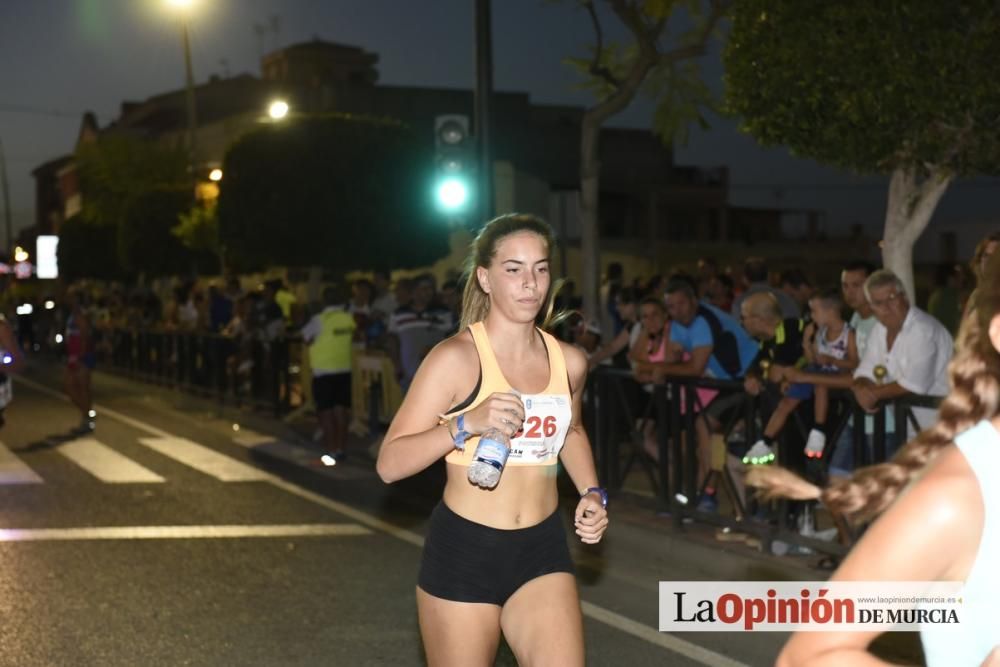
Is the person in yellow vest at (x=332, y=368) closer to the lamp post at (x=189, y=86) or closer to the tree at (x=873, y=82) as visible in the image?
the tree at (x=873, y=82)

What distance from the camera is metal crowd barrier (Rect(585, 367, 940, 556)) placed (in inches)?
330

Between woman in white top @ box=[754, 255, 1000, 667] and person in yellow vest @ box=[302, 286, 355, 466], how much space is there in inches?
504

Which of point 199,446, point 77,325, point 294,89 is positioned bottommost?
point 199,446

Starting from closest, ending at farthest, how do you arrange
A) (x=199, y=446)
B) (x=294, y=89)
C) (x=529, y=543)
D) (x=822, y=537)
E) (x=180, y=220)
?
(x=529, y=543)
(x=822, y=537)
(x=199, y=446)
(x=180, y=220)
(x=294, y=89)

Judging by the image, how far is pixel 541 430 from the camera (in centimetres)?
433

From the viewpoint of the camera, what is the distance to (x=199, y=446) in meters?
16.8

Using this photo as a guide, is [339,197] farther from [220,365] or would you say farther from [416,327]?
[416,327]

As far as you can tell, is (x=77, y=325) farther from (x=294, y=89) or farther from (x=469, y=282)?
(x=294, y=89)

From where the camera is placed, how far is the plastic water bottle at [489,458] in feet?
12.5

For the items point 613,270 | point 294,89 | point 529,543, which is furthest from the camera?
point 294,89

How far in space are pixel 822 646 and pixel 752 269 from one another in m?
11.3

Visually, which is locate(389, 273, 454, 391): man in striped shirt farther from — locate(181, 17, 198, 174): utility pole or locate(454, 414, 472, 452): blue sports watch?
locate(181, 17, 198, 174): utility pole

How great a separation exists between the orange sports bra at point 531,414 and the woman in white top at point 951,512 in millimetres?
2131

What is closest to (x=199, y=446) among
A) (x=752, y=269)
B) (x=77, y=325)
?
(x=77, y=325)
